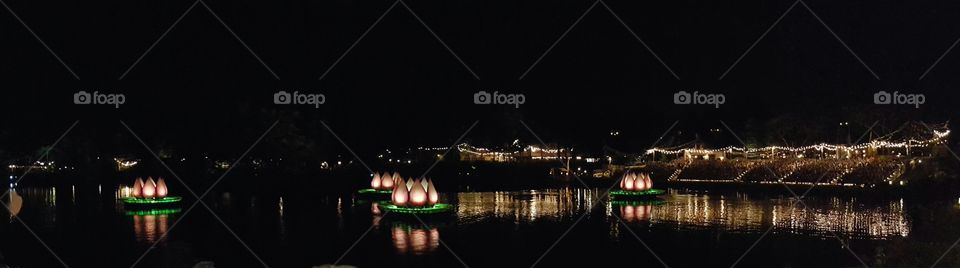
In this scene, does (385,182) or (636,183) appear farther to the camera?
(385,182)

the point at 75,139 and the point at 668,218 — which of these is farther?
the point at 75,139

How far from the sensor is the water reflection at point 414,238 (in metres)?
12.7

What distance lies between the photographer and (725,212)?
17.9m

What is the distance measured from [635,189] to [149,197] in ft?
38.4

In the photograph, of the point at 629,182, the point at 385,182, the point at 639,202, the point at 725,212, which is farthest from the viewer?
the point at 385,182

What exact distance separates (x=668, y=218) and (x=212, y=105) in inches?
718

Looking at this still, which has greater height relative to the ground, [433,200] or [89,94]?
[89,94]

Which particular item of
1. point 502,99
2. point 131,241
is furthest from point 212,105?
point 131,241

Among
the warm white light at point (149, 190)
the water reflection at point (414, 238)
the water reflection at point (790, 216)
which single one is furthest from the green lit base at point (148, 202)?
the water reflection at point (790, 216)

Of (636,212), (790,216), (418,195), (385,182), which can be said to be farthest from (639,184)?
(418,195)

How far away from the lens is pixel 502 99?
75.9 ft

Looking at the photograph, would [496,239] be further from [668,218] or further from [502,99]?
[502,99]

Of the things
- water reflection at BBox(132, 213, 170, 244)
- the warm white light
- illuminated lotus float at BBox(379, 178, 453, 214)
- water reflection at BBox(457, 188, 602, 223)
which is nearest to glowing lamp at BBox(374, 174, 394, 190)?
water reflection at BBox(457, 188, 602, 223)

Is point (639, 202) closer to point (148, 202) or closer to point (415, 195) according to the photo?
point (415, 195)
